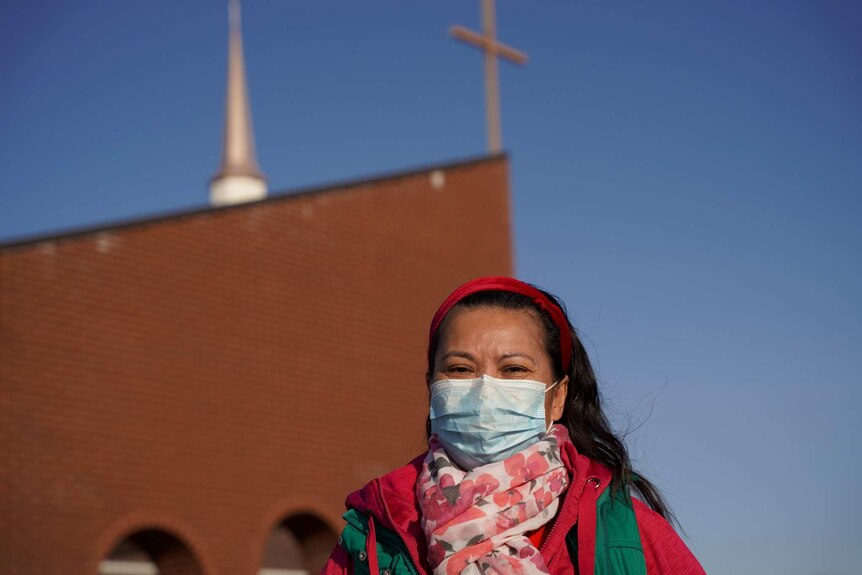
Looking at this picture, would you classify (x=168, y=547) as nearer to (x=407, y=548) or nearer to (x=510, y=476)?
(x=407, y=548)

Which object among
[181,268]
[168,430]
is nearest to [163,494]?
[168,430]

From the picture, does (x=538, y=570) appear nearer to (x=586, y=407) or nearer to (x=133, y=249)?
(x=586, y=407)

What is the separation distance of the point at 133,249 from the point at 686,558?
11.9 meters

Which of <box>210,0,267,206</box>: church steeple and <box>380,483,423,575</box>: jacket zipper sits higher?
<box>210,0,267,206</box>: church steeple

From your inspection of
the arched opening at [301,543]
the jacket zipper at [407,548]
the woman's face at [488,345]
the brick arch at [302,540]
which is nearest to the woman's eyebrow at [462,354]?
the woman's face at [488,345]

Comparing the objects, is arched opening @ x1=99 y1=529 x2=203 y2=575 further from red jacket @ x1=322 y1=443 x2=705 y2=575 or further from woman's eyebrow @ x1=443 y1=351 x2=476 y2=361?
woman's eyebrow @ x1=443 y1=351 x2=476 y2=361

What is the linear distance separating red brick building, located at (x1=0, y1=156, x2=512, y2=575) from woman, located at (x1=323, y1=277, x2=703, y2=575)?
9.90 meters

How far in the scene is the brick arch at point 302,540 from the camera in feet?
49.0

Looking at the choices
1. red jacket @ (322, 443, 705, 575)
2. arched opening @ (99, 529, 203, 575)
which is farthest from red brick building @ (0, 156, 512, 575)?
red jacket @ (322, 443, 705, 575)

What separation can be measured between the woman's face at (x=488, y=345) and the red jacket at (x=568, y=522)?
0.85ft

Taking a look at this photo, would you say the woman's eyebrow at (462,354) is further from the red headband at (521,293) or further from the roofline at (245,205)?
the roofline at (245,205)

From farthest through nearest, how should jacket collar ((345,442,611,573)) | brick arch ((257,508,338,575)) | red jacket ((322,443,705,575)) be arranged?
brick arch ((257,508,338,575)), jacket collar ((345,442,611,573)), red jacket ((322,443,705,575))

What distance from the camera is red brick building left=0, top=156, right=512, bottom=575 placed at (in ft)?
41.3

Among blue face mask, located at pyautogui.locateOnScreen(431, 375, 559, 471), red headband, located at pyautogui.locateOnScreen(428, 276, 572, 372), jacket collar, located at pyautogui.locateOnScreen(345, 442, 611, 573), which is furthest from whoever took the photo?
red headband, located at pyautogui.locateOnScreen(428, 276, 572, 372)
